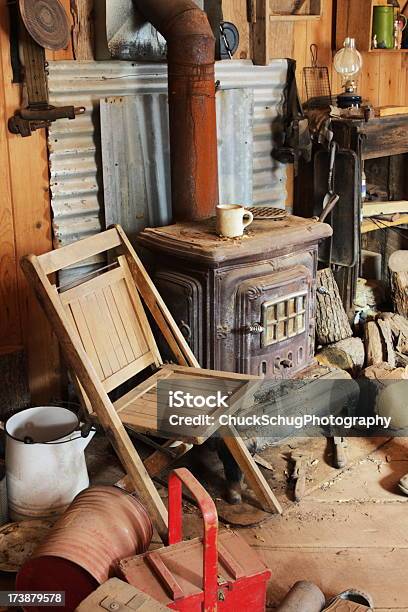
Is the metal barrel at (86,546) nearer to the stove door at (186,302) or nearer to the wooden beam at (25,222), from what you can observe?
the stove door at (186,302)

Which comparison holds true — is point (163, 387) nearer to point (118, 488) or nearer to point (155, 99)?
point (118, 488)

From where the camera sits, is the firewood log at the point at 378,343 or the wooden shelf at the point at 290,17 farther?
the firewood log at the point at 378,343

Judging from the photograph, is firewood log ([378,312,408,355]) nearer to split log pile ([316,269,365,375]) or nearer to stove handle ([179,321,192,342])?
split log pile ([316,269,365,375])

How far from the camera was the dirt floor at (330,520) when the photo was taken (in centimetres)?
252

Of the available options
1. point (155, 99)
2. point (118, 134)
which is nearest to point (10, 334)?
point (118, 134)

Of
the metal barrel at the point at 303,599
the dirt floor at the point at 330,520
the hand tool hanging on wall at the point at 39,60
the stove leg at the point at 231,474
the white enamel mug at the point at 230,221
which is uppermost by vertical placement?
the hand tool hanging on wall at the point at 39,60

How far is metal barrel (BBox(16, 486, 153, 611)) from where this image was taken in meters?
2.13

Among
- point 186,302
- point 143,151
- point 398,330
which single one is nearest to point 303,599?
point 186,302

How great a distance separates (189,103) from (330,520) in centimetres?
170

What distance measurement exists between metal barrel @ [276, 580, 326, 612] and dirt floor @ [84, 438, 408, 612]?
0.11 meters

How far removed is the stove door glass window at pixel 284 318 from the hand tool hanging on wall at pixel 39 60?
108 centimetres

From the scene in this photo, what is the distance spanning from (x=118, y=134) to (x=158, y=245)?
59 centimetres

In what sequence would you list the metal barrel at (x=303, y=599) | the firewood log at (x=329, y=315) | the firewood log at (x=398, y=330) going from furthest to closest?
1. the firewood log at (x=398, y=330)
2. the firewood log at (x=329, y=315)
3. the metal barrel at (x=303, y=599)

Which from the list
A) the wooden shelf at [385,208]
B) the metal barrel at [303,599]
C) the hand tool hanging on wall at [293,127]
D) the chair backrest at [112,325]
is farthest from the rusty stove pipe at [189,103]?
the metal barrel at [303,599]
